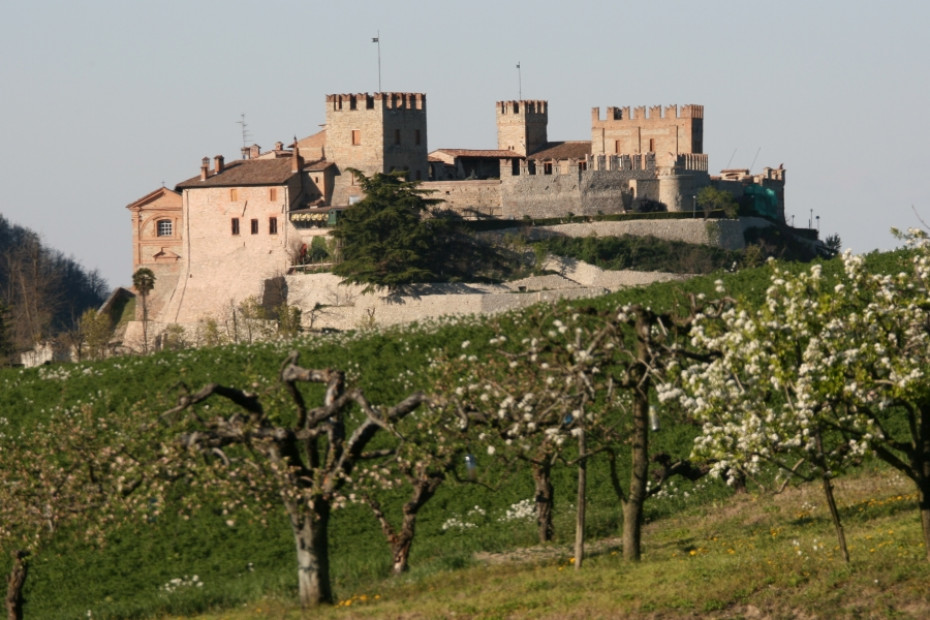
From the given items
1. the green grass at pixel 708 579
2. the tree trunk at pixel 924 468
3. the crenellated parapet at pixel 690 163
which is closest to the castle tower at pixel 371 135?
the crenellated parapet at pixel 690 163

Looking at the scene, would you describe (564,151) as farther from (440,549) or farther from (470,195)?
(440,549)

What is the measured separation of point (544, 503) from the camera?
2808 cm

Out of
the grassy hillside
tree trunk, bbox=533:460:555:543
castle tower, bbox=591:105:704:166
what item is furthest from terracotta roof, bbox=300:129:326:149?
tree trunk, bbox=533:460:555:543

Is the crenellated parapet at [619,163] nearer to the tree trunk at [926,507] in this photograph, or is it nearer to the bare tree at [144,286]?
the bare tree at [144,286]

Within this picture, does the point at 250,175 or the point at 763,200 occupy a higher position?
the point at 250,175

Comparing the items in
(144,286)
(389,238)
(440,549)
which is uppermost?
(389,238)

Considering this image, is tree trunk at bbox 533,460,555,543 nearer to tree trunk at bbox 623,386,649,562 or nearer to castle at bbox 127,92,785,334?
tree trunk at bbox 623,386,649,562

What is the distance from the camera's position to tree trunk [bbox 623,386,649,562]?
79.8ft

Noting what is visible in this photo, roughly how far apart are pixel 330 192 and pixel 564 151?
14338mm

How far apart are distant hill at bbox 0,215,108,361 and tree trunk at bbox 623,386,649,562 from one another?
50.4 m

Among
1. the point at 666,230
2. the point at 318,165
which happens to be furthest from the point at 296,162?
the point at 666,230

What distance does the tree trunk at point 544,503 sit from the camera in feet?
→ 91.6

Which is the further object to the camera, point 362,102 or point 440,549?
point 362,102

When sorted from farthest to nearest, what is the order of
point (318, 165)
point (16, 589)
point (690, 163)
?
point (690, 163) → point (318, 165) → point (16, 589)
